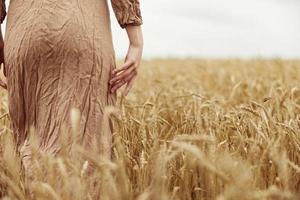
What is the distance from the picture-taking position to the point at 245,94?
4.33 meters

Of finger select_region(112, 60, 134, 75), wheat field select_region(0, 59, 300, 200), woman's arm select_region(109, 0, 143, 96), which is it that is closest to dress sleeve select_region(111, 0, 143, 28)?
woman's arm select_region(109, 0, 143, 96)

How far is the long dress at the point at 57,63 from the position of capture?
1.92 m

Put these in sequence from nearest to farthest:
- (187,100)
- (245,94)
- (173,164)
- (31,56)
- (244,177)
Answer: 1. (244,177)
2. (31,56)
3. (173,164)
4. (187,100)
5. (245,94)

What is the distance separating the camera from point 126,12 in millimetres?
2100

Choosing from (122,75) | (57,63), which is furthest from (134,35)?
(57,63)

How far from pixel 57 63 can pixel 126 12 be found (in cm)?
32

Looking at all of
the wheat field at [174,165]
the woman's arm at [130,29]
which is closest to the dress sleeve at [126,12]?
the woman's arm at [130,29]

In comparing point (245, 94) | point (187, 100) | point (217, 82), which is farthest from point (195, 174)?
point (217, 82)

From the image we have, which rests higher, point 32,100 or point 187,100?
point 32,100

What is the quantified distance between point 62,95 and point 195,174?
48 cm

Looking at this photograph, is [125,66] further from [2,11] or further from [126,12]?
[2,11]

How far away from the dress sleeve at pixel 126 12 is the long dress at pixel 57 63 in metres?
0.09

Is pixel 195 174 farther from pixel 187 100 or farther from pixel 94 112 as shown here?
pixel 187 100

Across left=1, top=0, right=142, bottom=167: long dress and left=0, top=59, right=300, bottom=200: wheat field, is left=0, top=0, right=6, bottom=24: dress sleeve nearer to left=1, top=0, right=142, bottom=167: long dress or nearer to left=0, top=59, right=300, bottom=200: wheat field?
left=1, top=0, right=142, bottom=167: long dress
